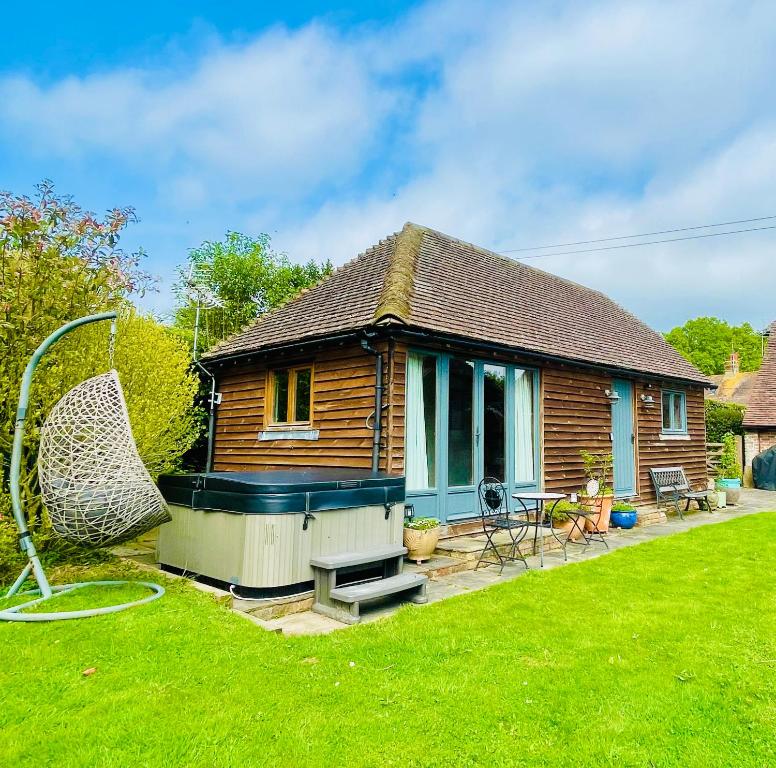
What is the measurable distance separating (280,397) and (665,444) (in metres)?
9.47

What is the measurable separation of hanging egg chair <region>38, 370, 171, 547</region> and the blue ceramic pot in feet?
27.0

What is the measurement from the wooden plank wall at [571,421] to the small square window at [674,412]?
10.1 ft

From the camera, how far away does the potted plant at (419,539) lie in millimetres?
6398

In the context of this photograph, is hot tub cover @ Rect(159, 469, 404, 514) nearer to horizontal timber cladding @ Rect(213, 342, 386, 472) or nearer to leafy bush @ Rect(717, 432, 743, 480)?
horizontal timber cladding @ Rect(213, 342, 386, 472)

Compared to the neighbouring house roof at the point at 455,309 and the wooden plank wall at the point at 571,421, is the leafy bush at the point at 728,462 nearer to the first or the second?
the neighbouring house roof at the point at 455,309

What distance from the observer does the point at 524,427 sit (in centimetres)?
916

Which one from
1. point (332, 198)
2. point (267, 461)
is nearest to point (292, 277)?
point (332, 198)

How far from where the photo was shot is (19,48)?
7.94 m

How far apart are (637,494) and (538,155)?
866cm

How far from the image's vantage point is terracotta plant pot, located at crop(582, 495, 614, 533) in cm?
916

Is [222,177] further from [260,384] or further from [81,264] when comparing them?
[81,264]

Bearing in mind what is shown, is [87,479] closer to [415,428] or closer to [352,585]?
[352,585]

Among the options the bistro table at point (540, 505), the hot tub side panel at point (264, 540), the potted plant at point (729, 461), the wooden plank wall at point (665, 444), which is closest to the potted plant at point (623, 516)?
the bistro table at point (540, 505)

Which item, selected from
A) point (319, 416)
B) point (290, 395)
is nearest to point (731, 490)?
point (319, 416)
